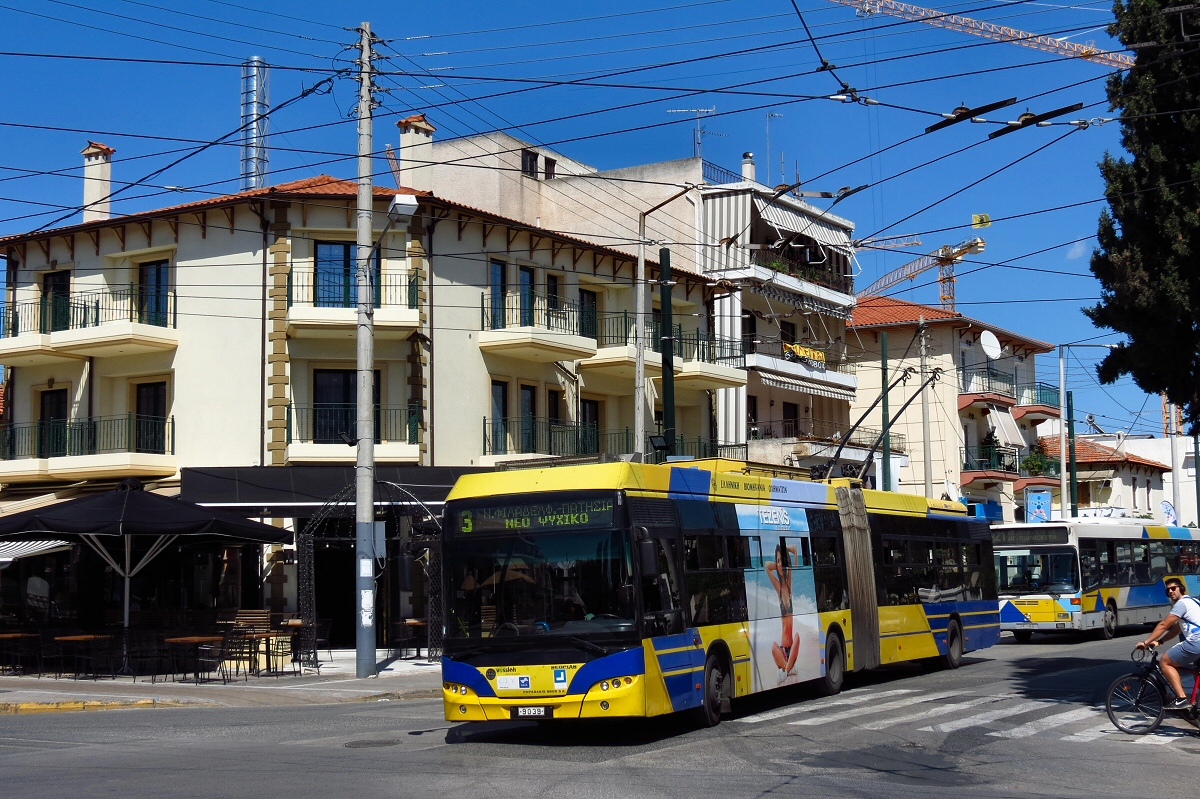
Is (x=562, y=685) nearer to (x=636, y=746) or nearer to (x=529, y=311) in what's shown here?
(x=636, y=746)

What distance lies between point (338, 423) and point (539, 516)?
1830 cm

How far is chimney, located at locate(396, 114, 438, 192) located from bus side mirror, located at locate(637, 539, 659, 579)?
76.5 feet

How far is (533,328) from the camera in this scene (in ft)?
111

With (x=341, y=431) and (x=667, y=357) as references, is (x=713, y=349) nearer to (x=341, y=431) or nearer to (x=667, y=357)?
(x=667, y=357)

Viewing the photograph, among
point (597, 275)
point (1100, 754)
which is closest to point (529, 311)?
point (597, 275)

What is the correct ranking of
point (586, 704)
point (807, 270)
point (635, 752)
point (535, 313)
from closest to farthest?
point (635, 752) → point (586, 704) → point (535, 313) → point (807, 270)

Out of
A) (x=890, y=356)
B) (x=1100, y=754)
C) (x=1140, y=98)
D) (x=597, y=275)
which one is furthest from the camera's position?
Result: (x=890, y=356)

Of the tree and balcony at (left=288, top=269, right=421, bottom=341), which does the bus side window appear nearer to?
the tree

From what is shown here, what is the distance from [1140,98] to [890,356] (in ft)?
A: 138

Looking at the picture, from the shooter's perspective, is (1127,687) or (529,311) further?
(529,311)

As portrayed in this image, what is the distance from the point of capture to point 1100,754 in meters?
12.7

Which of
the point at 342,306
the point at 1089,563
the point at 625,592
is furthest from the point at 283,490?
the point at 1089,563

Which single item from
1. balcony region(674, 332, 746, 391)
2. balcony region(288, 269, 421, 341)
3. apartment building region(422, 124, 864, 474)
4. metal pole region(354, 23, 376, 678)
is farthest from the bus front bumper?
apartment building region(422, 124, 864, 474)

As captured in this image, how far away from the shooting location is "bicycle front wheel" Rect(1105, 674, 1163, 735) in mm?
13844
